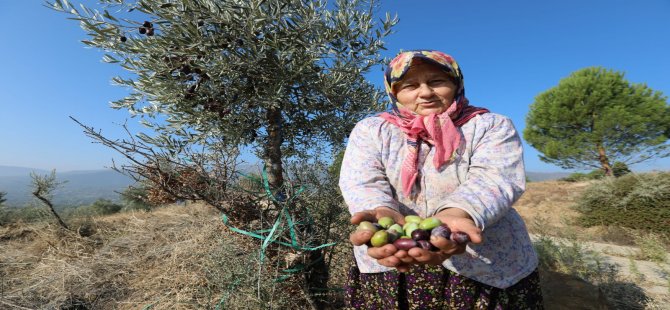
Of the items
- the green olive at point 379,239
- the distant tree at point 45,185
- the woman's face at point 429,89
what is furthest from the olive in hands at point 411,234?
the distant tree at point 45,185

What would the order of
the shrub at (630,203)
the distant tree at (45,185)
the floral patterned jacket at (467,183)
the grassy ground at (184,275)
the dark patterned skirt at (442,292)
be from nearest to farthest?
the floral patterned jacket at (467,183)
the dark patterned skirt at (442,292)
the grassy ground at (184,275)
the distant tree at (45,185)
the shrub at (630,203)

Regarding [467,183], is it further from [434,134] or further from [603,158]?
[603,158]

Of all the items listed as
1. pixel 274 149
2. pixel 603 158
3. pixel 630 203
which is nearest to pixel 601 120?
pixel 603 158

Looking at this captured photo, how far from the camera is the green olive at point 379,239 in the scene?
1.29 meters

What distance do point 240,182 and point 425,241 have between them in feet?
6.53

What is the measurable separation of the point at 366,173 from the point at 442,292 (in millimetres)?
811

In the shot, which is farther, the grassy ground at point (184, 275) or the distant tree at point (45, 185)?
the distant tree at point (45, 185)

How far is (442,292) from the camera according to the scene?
5.77 ft

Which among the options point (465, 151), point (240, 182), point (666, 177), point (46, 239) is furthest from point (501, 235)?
point (666, 177)

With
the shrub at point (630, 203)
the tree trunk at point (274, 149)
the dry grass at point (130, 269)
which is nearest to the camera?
the dry grass at point (130, 269)

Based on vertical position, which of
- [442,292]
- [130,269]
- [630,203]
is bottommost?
[130,269]

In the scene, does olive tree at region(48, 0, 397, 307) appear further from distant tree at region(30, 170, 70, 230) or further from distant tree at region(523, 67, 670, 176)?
distant tree at region(523, 67, 670, 176)

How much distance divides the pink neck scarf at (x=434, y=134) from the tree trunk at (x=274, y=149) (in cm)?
186

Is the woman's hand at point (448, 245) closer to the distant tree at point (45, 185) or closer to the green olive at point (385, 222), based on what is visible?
the green olive at point (385, 222)
